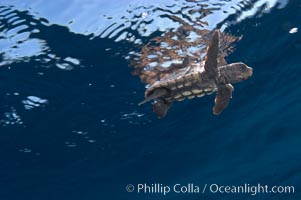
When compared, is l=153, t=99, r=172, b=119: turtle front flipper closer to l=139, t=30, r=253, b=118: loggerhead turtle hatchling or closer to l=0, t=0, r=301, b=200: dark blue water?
l=139, t=30, r=253, b=118: loggerhead turtle hatchling

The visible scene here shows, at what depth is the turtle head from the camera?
8.09m

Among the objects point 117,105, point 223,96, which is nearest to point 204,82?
point 223,96

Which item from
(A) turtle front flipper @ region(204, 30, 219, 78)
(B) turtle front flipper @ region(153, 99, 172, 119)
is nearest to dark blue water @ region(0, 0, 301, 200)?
(A) turtle front flipper @ region(204, 30, 219, 78)

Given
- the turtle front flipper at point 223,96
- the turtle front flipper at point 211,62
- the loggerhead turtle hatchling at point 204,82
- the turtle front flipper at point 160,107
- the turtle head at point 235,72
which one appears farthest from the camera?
the turtle front flipper at point 160,107

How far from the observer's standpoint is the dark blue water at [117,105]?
971cm

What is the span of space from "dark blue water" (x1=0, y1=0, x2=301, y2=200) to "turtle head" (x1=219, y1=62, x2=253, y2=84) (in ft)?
8.37

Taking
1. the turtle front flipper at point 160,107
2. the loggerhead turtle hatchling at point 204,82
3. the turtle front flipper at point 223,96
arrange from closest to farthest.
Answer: the loggerhead turtle hatchling at point 204,82 < the turtle front flipper at point 223,96 < the turtle front flipper at point 160,107

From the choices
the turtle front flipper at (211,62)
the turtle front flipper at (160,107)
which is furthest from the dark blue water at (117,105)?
the turtle front flipper at (160,107)

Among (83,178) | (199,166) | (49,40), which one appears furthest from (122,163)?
(49,40)

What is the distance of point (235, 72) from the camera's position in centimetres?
814

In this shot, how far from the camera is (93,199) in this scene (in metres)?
32.1

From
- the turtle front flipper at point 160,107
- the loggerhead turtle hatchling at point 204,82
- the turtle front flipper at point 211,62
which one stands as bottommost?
the turtle front flipper at point 160,107

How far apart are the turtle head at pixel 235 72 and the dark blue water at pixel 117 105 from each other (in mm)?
2552

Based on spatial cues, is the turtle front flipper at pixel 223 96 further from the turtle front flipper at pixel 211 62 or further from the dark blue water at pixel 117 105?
the dark blue water at pixel 117 105
